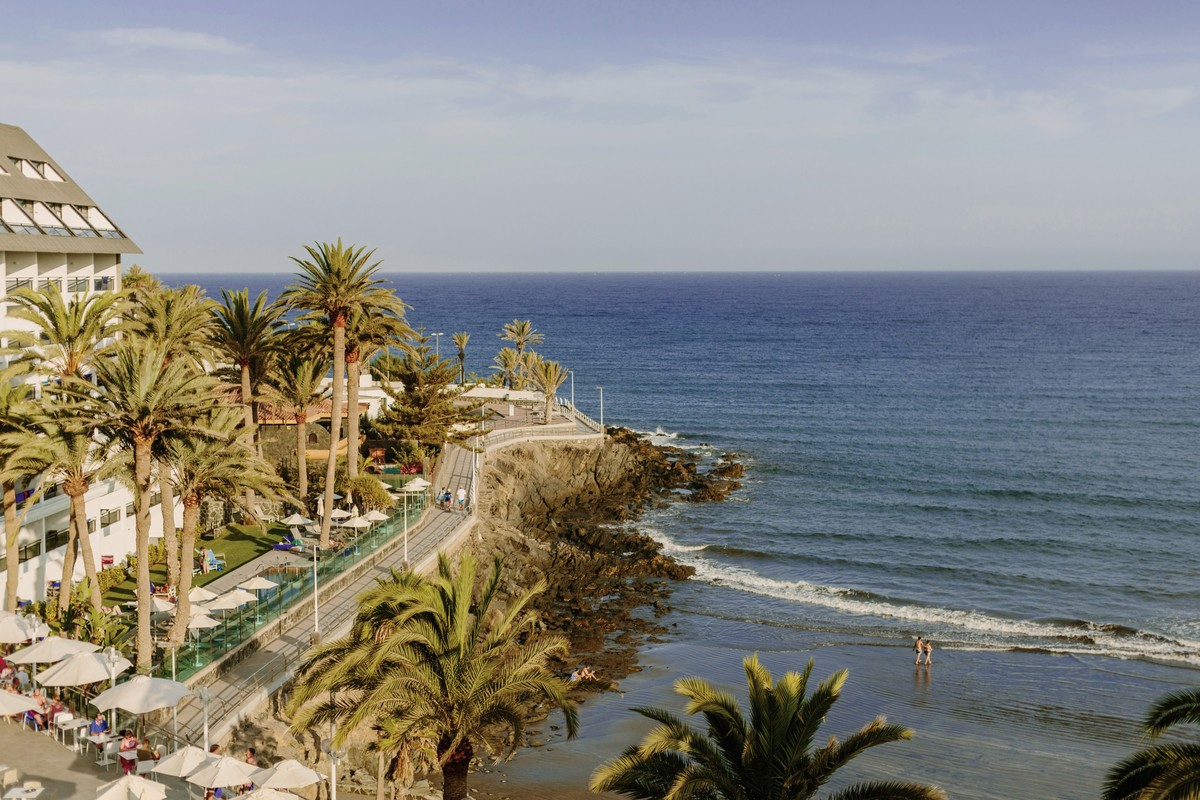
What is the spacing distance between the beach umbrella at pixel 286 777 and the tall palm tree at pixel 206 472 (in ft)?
32.1

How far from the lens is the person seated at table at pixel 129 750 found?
23516mm

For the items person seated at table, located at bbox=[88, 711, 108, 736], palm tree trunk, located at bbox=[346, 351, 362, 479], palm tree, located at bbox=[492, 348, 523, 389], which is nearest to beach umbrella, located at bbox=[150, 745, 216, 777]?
person seated at table, located at bbox=[88, 711, 108, 736]

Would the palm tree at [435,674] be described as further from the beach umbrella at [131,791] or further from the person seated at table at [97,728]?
the person seated at table at [97,728]

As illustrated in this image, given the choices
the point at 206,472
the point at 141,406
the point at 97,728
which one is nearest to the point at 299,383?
the point at 206,472

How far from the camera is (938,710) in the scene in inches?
1517

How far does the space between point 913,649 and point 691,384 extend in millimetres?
84249

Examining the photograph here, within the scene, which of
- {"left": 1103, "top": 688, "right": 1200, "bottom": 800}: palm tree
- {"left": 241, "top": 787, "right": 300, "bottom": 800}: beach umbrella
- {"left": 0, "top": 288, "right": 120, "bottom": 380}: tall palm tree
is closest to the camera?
{"left": 1103, "top": 688, "right": 1200, "bottom": 800}: palm tree

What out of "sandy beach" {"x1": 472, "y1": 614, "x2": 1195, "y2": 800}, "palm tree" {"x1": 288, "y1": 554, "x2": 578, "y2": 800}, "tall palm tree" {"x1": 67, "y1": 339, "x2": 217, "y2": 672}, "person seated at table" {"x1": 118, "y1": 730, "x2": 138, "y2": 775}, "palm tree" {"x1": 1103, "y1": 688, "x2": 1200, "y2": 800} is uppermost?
"tall palm tree" {"x1": 67, "y1": 339, "x2": 217, "y2": 672}

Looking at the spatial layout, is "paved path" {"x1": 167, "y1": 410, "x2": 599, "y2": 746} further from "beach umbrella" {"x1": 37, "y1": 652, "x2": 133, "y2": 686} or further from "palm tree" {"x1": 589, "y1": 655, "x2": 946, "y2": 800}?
"palm tree" {"x1": 589, "y1": 655, "x2": 946, "y2": 800}

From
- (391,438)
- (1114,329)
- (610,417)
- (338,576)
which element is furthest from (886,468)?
A: (1114,329)

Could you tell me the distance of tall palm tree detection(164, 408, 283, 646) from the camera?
29.3 metres

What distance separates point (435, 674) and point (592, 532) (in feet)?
129

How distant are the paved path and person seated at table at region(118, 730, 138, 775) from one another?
4.93ft

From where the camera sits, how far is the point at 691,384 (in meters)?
128
